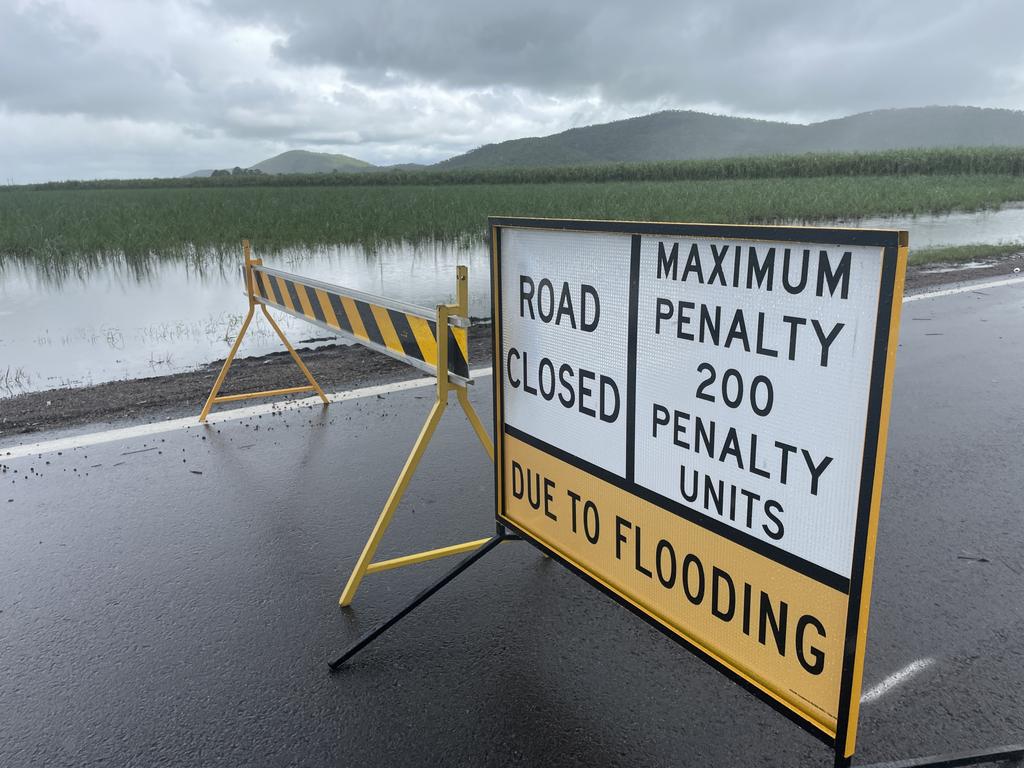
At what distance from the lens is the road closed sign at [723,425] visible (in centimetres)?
198

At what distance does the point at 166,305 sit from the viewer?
41.2 feet

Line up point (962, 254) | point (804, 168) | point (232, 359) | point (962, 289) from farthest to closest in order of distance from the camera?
point (804, 168)
point (962, 254)
point (962, 289)
point (232, 359)

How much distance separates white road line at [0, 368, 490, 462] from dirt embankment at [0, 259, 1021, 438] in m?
0.19

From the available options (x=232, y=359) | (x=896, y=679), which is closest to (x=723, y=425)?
(x=896, y=679)

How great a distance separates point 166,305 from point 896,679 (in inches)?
480

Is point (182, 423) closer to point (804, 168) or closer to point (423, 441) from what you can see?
point (423, 441)

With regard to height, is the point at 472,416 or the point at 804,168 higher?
the point at 804,168

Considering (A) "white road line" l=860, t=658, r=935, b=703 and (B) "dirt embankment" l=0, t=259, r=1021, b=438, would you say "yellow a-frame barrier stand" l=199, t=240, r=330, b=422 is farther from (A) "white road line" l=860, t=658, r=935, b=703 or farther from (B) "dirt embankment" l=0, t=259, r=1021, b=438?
(A) "white road line" l=860, t=658, r=935, b=703

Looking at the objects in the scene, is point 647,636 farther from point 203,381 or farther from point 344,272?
point 344,272

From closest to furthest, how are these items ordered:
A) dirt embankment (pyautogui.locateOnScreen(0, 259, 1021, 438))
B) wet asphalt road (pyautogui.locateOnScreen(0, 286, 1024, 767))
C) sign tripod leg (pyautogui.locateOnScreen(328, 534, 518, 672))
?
wet asphalt road (pyautogui.locateOnScreen(0, 286, 1024, 767)) → sign tripod leg (pyautogui.locateOnScreen(328, 534, 518, 672)) → dirt embankment (pyautogui.locateOnScreen(0, 259, 1021, 438))

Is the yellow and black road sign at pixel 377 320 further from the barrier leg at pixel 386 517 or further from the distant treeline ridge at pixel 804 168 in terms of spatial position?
the distant treeline ridge at pixel 804 168

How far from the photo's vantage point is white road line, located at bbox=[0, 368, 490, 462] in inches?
218

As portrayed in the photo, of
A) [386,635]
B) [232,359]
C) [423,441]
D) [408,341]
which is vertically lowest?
[386,635]

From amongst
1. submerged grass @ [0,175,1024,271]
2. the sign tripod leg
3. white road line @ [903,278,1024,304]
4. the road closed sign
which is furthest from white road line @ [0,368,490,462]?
submerged grass @ [0,175,1024,271]
